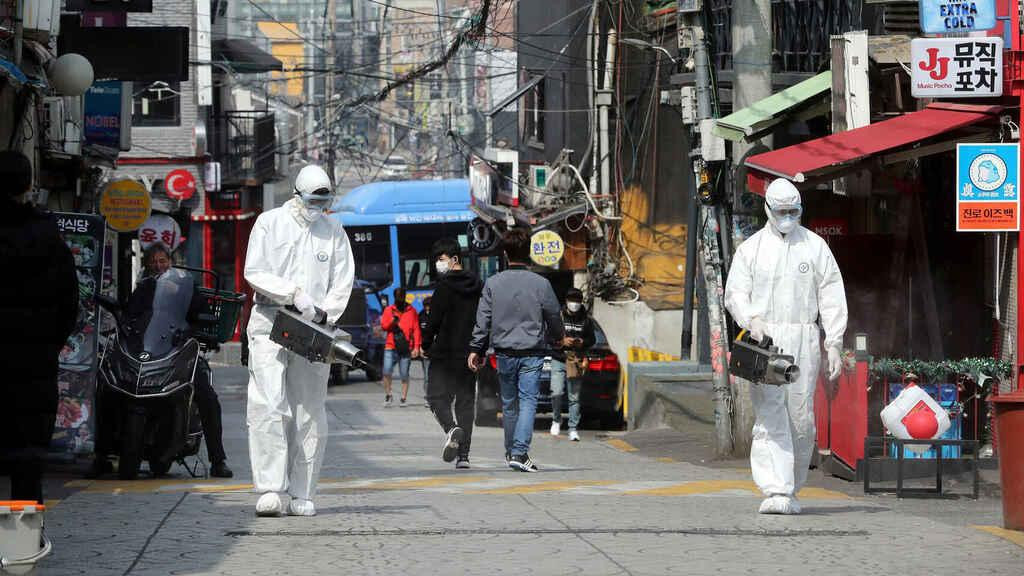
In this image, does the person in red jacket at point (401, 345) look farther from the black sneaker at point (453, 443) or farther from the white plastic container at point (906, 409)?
the white plastic container at point (906, 409)

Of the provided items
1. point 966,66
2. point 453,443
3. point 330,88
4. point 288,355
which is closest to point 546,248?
point 453,443

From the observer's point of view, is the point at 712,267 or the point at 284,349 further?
the point at 712,267

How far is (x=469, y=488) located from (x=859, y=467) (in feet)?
10.1

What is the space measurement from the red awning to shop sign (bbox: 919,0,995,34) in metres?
0.84

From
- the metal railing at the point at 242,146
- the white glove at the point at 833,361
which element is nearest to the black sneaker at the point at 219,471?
the white glove at the point at 833,361

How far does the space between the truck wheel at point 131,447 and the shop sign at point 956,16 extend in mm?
7079

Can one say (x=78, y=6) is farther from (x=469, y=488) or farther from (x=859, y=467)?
(x=859, y=467)

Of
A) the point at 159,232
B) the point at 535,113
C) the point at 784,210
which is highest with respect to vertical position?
the point at 535,113

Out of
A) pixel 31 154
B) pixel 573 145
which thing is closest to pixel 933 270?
pixel 31 154

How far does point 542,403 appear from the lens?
2097 cm

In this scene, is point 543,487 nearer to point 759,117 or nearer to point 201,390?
point 201,390

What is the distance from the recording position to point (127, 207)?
23.5m

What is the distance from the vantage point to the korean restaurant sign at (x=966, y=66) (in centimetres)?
1292

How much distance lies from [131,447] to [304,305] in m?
3.65
